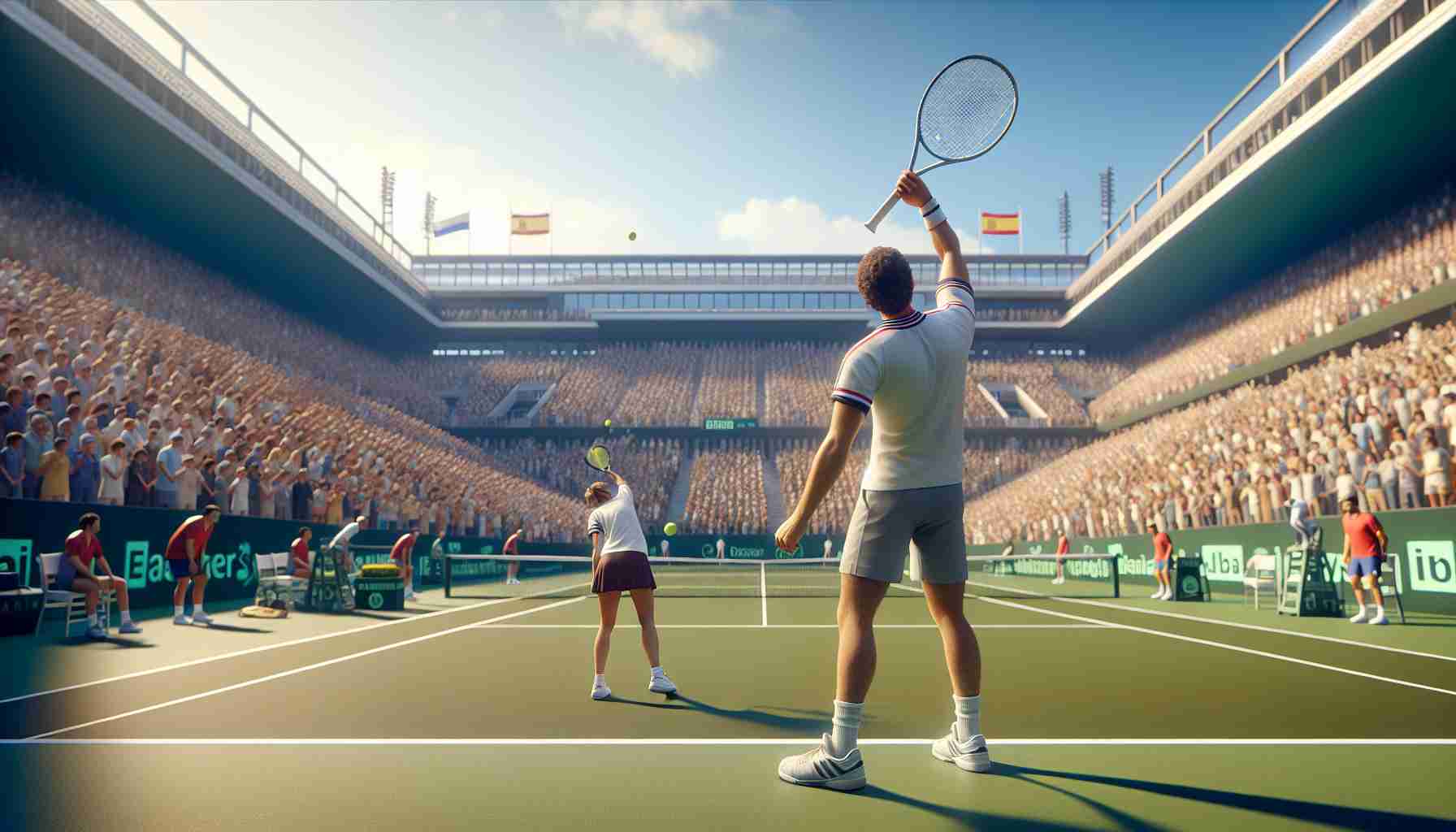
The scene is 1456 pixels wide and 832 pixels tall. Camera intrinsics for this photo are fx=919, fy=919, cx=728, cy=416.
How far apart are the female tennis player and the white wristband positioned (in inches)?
135

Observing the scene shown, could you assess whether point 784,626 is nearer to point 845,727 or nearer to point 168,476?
point 845,727

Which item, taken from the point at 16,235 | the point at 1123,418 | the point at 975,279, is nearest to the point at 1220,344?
the point at 1123,418

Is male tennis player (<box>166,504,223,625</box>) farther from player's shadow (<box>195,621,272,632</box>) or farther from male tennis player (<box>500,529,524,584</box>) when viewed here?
male tennis player (<box>500,529,524,584</box>)

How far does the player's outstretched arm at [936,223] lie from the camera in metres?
5.03

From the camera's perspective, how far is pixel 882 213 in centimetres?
524

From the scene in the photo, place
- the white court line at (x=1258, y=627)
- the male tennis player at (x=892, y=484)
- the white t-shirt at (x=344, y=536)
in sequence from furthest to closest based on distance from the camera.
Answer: the white t-shirt at (x=344, y=536) < the white court line at (x=1258, y=627) < the male tennis player at (x=892, y=484)

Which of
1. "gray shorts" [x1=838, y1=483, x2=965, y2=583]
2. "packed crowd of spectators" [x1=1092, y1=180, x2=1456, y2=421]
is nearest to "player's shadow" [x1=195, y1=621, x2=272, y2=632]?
"gray shorts" [x1=838, y1=483, x2=965, y2=583]

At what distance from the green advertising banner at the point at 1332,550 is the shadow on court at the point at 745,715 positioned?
13068mm

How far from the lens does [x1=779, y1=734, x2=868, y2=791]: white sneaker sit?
4.50m

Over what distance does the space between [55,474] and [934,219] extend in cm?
1420

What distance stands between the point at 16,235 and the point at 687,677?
96.4ft

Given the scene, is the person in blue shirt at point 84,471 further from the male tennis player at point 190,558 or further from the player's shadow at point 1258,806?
the player's shadow at point 1258,806

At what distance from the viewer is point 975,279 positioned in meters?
64.2

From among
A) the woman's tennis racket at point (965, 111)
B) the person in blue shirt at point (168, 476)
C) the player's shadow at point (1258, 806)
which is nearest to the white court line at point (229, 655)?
the person in blue shirt at point (168, 476)
